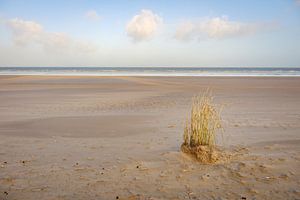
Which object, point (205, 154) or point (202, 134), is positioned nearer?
point (205, 154)

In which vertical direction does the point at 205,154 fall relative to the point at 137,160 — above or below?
above

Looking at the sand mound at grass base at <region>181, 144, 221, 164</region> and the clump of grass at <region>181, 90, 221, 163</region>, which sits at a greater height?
the clump of grass at <region>181, 90, 221, 163</region>

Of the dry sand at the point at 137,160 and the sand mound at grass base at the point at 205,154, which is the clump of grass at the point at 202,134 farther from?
the dry sand at the point at 137,160

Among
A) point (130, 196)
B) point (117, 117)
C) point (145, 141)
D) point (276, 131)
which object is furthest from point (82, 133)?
point (276, 131)

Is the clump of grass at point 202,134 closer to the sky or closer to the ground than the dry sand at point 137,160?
closer to the sky

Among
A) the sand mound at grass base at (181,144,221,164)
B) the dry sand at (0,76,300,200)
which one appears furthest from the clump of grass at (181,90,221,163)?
the dry sand at (0,76,300,200)

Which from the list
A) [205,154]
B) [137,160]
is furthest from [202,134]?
[137,160]

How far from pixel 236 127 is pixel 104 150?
14.0 ft

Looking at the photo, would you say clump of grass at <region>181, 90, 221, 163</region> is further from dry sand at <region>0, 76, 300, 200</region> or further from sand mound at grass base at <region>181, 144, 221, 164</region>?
dry sand at <region>0, 76, 300, 200</region>

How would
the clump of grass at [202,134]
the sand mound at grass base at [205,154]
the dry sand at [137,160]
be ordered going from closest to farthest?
1. the dry sand at [137,160]
2. the sand mound at grass base at [205,154]
3. the clump of grass at [202,134]

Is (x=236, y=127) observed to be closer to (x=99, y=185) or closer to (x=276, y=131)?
(x=276, y=131)

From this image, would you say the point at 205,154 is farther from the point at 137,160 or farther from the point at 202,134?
the point at 137,160

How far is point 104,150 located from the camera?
6.71 m

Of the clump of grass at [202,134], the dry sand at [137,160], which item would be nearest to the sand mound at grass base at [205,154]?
the clump of grass at [202,134]
